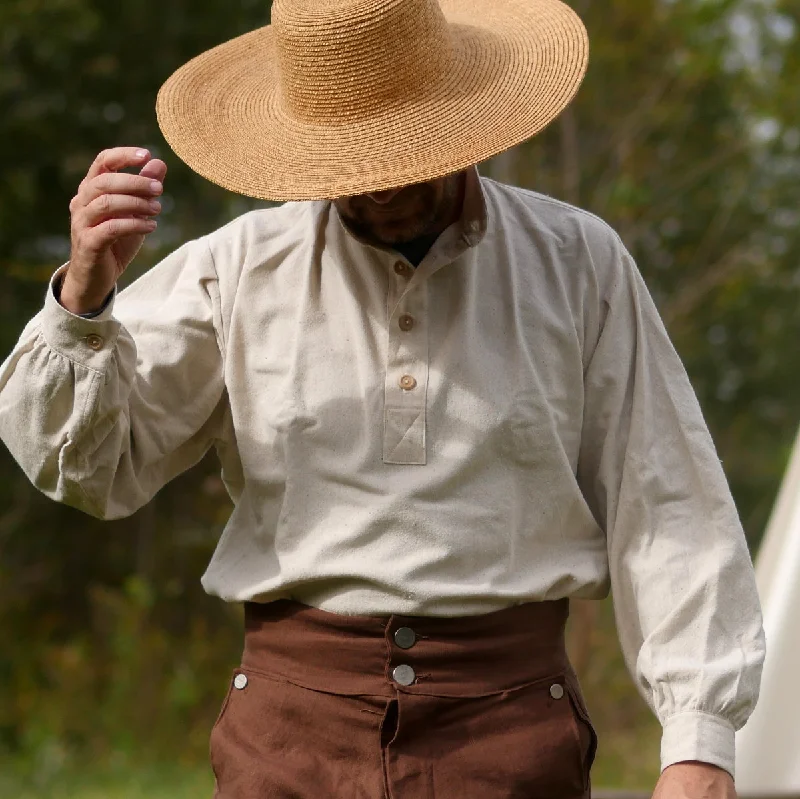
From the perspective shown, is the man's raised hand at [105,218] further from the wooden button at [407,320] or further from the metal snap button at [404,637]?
the metal snap button at [404,637]

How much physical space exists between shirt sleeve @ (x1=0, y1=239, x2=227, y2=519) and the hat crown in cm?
37

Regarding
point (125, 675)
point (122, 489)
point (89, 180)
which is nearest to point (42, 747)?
point (125, 675)

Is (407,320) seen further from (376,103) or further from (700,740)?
(700,740)

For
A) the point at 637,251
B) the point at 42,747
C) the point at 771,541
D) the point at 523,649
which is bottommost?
the point at 42,747

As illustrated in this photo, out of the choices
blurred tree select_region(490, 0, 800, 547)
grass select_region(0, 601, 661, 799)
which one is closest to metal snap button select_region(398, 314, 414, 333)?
grass select_region(0, 601, 661, 799)

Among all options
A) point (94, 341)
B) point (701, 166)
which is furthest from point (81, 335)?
point (701, 166)

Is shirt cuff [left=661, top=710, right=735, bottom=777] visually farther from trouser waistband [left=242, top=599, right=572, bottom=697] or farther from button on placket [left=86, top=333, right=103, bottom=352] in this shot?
button on placket [left=86, top=333, right=103, bottom=352]

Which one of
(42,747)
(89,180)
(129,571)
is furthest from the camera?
(129,571)

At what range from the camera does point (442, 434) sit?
6.61 ft

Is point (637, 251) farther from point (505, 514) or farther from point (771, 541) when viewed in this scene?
point (505, 514)

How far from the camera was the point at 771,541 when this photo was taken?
10.9 ft

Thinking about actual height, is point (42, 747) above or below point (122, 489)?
below

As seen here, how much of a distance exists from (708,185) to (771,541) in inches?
131

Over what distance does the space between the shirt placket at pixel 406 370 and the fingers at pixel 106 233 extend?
43cm
